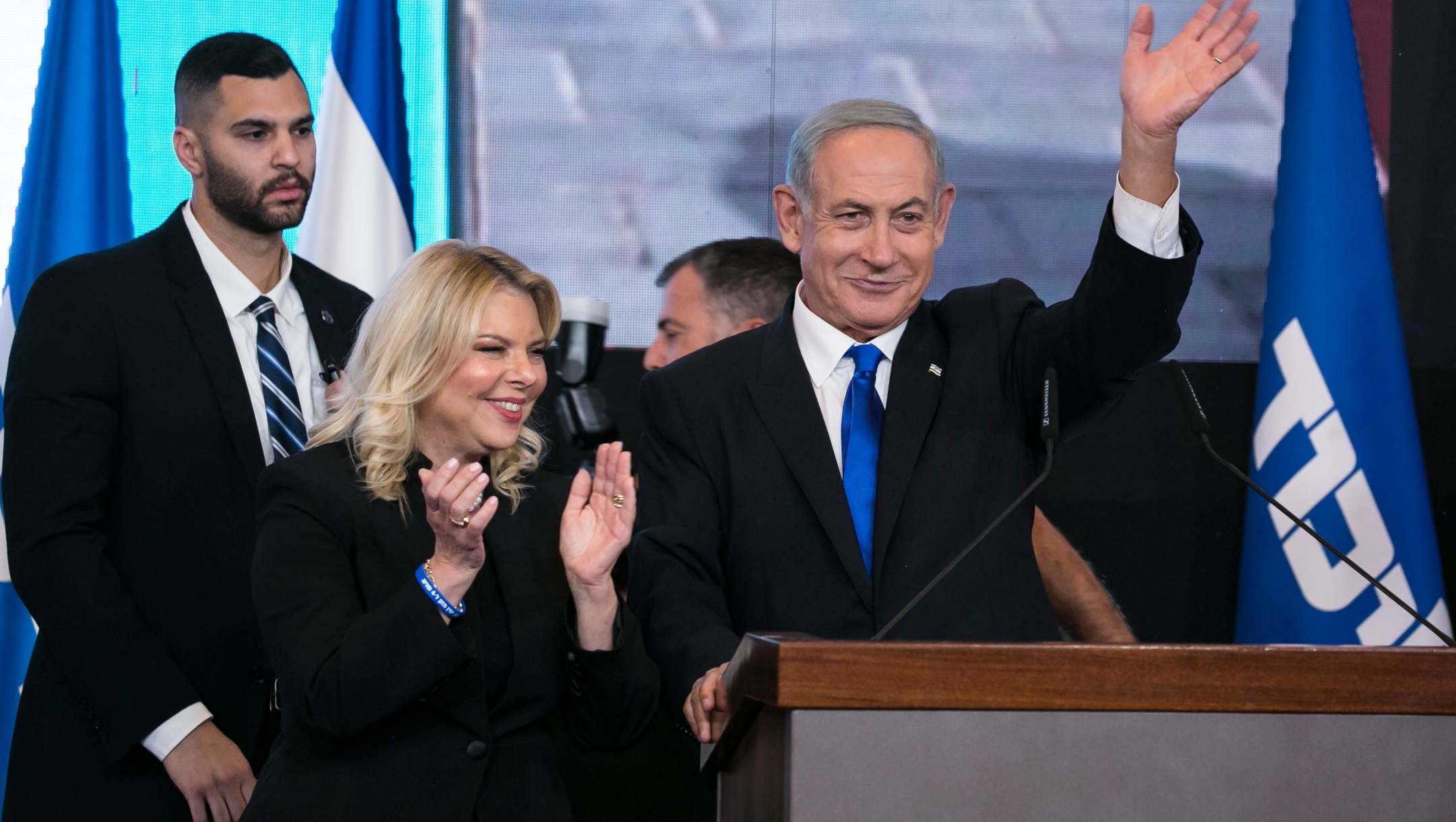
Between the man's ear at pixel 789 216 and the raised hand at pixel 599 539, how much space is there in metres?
0.46

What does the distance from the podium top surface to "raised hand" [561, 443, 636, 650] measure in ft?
2.58

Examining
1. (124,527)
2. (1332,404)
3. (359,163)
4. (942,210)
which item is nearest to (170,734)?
(124,527)

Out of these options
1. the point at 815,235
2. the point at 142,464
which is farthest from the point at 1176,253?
the point at 142,464

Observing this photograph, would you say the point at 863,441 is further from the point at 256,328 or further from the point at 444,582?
the point at 256,328

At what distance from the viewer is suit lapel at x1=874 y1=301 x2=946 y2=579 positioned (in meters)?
1.83

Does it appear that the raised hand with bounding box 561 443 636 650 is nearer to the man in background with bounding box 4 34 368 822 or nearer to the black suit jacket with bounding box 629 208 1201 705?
the black suit jacket with bounding box 629 208 1201 705

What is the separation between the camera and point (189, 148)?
2664 millimetres

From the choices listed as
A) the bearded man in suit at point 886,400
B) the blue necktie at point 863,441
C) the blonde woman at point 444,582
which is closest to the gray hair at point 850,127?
the bearded man in suit at point 886,400

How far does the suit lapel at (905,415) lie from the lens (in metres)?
1.83

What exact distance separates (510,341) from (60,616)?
883 millimetres

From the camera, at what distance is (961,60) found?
3.91 m

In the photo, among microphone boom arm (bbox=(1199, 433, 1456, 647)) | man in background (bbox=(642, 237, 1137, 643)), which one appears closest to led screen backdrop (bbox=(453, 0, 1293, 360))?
man in background (bbox=(642, 237, 1137, 643))

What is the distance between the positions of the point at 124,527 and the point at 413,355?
28.3 inches

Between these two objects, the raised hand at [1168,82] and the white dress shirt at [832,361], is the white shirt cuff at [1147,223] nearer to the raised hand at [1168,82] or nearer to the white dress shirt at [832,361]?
the raised hand at [1168,82]
